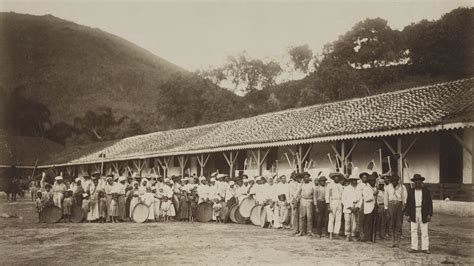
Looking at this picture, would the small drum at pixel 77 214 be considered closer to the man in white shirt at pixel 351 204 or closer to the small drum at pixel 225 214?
the small drum at pixel 225 214

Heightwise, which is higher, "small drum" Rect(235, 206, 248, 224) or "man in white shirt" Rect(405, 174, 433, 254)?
"man in white shirt" Rect(405, 174, 433, 254)

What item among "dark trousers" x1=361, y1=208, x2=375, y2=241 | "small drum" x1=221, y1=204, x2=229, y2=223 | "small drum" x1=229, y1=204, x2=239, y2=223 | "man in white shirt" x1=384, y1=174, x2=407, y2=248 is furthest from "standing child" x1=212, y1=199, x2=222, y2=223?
"man in white shirt" x1=384, y1=174, x2=407, y2=248

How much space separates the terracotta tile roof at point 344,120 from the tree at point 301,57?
36.7m

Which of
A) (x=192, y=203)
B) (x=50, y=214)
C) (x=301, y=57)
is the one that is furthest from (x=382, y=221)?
(x=301, y=57)

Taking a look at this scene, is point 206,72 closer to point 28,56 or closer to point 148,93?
point 148,93

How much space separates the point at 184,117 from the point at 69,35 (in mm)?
78650

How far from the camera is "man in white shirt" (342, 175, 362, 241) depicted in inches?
445

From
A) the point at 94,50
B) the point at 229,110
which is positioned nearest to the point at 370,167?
the point at 229,110

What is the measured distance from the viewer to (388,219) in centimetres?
1181

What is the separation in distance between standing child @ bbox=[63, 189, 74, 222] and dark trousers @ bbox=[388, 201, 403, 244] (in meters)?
10.2

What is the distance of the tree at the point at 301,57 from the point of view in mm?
64688

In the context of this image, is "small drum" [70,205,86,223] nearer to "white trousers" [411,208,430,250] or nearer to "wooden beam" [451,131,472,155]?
"white trousers" [411,208,430,250]

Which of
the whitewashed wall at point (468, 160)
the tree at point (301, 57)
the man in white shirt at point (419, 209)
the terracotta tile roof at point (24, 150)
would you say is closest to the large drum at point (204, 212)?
the whitewashed wall at point (468, 160)

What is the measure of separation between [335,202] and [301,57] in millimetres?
55052
